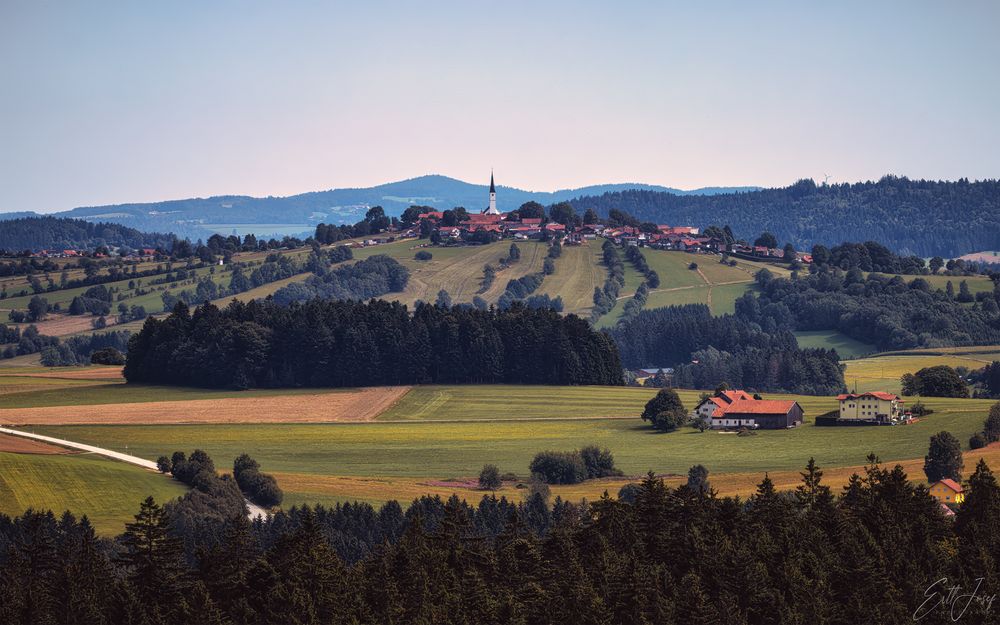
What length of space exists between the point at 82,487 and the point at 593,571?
40446 mm

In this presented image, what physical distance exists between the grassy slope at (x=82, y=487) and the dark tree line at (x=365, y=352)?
4296cm

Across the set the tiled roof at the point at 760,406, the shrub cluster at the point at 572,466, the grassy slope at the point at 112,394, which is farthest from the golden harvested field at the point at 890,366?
the grassy slope at the point at 112,394

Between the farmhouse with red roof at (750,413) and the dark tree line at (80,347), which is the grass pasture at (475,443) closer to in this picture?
the farmhouse with red roof at (750,413)

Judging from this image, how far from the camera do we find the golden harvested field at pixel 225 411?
116062mm

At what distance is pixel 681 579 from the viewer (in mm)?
57500

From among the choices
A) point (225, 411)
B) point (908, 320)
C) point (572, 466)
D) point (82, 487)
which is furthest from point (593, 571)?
point (908, 320)

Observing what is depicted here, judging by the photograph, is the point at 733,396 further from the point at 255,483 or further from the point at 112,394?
the point at 112,394

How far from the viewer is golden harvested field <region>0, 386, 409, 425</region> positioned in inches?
4569

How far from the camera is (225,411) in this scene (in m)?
122

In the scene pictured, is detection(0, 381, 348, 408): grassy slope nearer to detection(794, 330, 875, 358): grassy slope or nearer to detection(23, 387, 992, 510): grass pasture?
detection(23, 387, 992, 510): grass pasture

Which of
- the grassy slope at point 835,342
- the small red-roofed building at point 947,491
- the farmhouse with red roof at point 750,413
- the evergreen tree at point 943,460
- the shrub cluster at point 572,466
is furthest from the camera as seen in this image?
the grassy slope at point 835,342

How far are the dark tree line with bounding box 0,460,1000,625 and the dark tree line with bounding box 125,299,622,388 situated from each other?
72.5 m

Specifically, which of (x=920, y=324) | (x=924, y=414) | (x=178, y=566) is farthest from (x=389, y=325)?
(x=178, y=566)

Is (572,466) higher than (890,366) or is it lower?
lower
